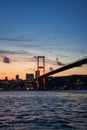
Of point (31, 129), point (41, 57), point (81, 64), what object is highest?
point (41, 57)

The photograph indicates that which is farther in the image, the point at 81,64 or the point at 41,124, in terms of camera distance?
the point at 81,64

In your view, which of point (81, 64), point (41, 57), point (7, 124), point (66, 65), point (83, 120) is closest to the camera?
point (7, 124)

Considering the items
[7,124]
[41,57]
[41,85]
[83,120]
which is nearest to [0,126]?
[7,124]

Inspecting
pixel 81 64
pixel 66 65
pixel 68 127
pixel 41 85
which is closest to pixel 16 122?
pixel 68 127

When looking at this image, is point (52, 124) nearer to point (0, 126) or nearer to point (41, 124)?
point (41, 124)

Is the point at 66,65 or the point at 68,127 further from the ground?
the point at 66,65

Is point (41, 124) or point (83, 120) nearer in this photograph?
point (41, 124)

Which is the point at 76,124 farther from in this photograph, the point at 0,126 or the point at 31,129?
the point at 0,126

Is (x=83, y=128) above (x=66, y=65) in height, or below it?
below

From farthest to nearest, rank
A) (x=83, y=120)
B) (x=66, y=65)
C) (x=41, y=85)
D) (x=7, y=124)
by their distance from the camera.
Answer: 1. (x=41, y=85)
2. (x=66, y=65)
3. (x=83, y=120)
4. (x=7, y=124)
